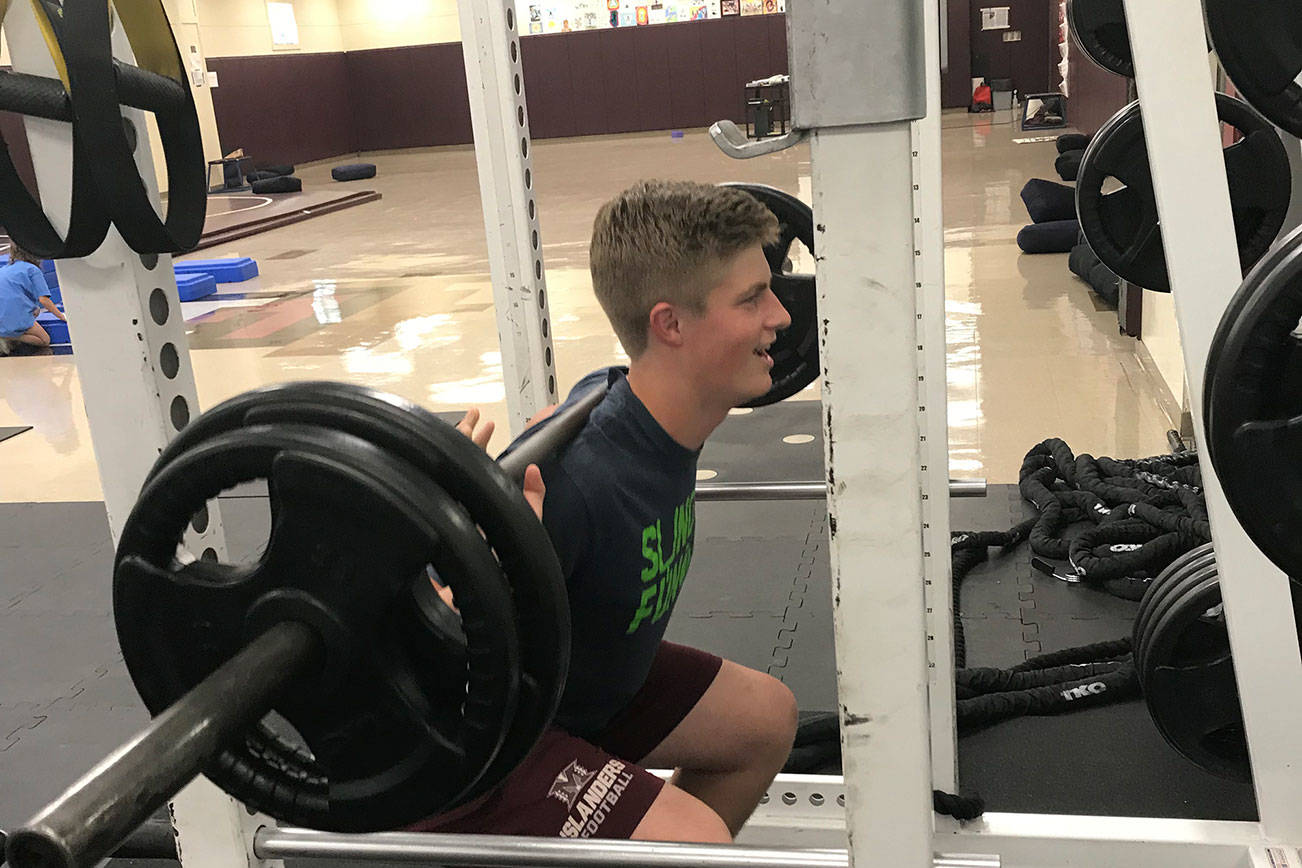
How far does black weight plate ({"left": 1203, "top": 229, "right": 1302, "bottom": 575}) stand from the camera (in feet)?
2.80

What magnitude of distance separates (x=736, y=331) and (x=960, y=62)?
15.3 metres

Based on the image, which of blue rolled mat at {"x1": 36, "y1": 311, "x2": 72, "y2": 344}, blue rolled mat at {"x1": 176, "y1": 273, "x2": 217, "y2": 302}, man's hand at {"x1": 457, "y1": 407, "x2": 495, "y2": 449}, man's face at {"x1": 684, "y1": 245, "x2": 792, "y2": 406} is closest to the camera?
man's hand at {"x1": 457, "y1": 407, "x2": 495, "y2": 449}

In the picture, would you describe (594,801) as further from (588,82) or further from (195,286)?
(588,82)

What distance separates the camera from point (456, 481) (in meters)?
0.81

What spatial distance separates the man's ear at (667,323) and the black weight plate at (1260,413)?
0.67m

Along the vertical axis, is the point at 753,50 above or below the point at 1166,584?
above

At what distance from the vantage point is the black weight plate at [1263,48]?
1350 millimetres

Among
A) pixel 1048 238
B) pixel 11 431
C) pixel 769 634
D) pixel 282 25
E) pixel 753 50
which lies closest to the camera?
pixel 769 634

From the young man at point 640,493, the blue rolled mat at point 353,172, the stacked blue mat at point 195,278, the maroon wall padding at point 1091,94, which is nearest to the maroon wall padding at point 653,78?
the blue rolled mat at point 353,172

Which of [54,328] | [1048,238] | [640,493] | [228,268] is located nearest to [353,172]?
[228,268]

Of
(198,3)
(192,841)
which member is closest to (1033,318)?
(192,841)

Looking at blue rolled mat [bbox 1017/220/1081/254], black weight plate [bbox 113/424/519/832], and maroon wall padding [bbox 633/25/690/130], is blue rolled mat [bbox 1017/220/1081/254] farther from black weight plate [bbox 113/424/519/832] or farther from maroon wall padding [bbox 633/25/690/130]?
maroon wall padding [bbox 633/25/690/130]

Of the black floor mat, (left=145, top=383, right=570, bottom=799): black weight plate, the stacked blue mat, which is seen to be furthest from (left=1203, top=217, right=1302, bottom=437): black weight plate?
the stacked blue mat

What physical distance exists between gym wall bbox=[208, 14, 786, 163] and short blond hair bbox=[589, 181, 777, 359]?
14.1 m
